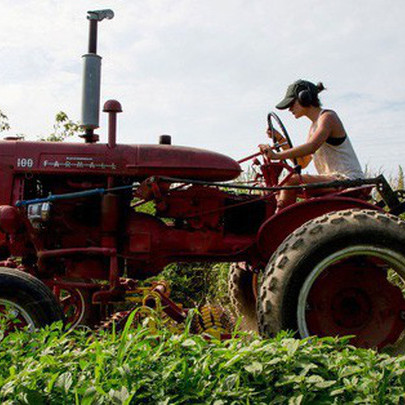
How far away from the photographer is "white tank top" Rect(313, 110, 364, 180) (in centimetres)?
450

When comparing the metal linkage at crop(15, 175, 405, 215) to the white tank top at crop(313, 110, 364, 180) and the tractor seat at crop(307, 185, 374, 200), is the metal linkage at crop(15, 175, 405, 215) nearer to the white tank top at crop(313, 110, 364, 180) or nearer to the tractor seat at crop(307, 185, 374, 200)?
the tractor seat at crop(307, 185, 374, 200)

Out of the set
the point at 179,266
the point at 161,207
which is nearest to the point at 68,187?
the point at 161,207

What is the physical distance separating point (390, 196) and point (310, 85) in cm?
112

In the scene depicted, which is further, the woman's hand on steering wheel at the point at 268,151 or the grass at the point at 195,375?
the woman's hand on steering wheel at the point at 268,151

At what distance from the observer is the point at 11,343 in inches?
104

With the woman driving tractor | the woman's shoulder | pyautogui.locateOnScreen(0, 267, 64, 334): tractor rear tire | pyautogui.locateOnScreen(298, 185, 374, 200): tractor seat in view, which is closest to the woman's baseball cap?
the woman driving tractor

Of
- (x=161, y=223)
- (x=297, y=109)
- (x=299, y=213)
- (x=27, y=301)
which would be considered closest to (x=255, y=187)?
(x=299, y=213)

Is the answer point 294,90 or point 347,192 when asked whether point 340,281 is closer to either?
point 347,192

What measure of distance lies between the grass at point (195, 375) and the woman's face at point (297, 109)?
103 inches

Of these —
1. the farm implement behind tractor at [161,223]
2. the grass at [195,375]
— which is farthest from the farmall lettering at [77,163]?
the grass at [195,375]

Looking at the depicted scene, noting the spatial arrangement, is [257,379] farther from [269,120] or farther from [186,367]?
[269,120]

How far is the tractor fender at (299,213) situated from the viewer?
4.05 m

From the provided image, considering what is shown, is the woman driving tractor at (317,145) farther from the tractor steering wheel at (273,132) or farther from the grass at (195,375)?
the grass at (195,375)

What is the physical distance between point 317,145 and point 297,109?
0.54 metres
